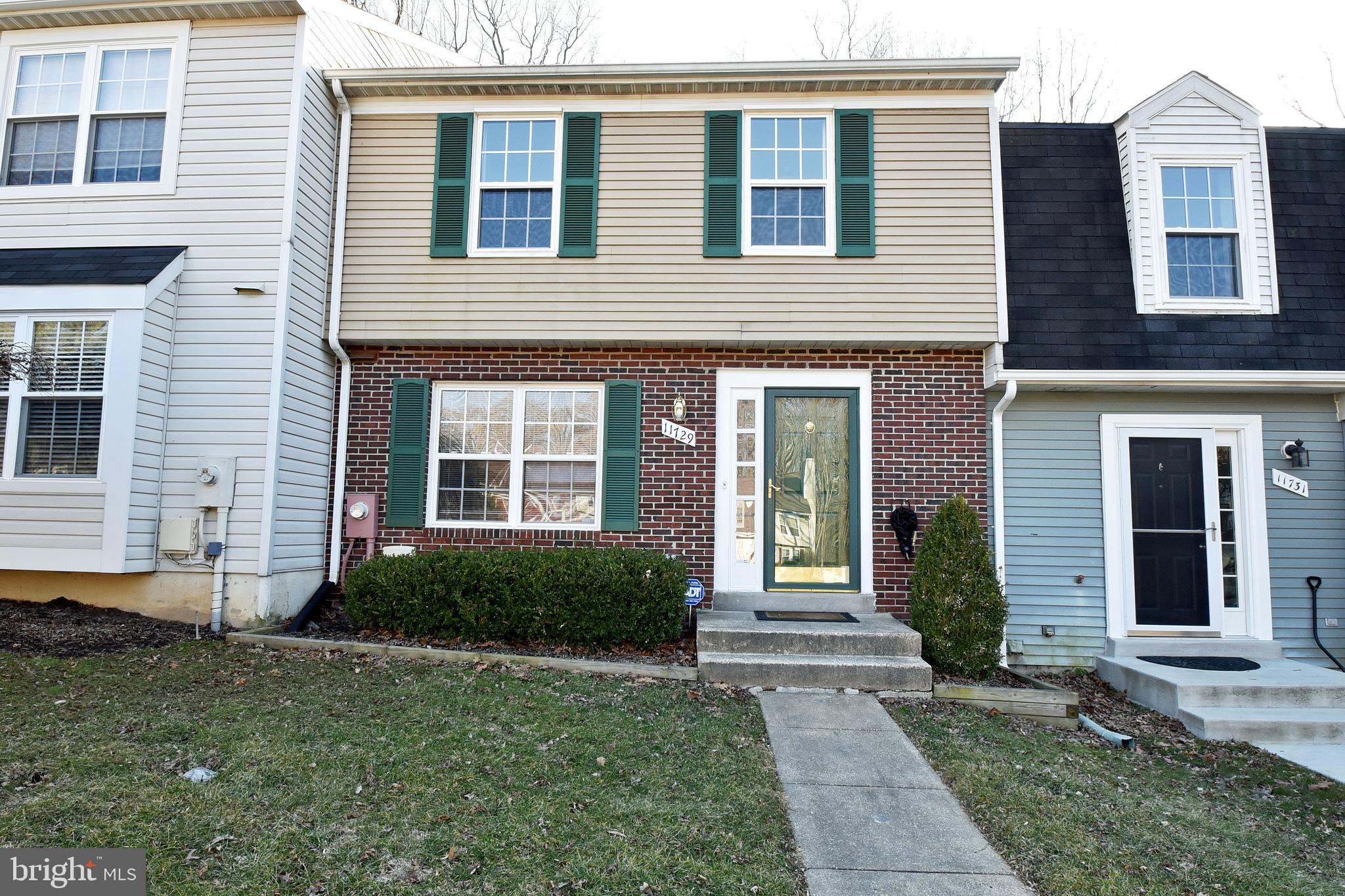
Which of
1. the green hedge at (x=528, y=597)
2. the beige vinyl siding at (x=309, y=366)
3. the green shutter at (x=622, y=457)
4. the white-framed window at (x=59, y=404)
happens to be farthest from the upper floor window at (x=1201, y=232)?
the white-framed window at (x=59, y=404)

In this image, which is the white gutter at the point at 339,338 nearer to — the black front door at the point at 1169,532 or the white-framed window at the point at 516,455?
the white-framed window at the point at 516,455

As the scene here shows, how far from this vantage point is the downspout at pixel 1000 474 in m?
6.84

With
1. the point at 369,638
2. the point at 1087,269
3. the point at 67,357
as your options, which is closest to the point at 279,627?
the point at 369,638

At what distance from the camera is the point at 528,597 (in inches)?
235

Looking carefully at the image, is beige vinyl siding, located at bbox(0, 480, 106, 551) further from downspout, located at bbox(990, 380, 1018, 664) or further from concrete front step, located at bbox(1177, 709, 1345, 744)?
concrete front step, located at bbox(1177, 709, 1345, 744)

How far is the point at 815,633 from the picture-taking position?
5.70 metres

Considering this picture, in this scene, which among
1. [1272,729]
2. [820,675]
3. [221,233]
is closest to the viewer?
[1272,729]

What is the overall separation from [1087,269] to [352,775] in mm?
7196

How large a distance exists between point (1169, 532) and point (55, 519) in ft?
31.1

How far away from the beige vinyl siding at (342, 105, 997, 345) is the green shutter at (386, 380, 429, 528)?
534mm

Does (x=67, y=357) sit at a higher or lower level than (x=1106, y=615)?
higher

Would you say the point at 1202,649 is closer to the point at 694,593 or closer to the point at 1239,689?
the point at 1239,689

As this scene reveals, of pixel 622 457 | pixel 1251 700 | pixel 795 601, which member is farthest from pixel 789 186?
pixel 1251 700

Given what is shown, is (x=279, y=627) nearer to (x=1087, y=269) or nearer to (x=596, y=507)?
(x=596, y=507)
